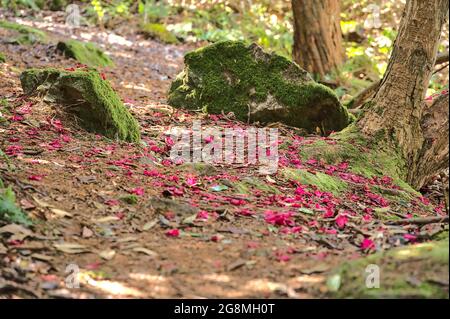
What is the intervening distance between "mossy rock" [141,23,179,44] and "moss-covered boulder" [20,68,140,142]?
24.9ft

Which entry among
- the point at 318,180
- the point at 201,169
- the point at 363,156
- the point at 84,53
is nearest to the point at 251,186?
the point at 201,169

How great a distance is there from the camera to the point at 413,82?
572 cm

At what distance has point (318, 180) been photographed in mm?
5133

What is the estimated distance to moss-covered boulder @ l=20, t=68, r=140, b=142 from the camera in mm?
5523

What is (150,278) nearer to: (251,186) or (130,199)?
(130,199)

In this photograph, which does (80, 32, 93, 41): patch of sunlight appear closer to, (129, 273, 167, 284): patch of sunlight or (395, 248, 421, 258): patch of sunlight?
(129, 273, 167, 284): patch of sunlight

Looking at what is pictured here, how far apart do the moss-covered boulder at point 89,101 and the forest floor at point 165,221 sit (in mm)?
145

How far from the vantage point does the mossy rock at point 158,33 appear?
13.2 m

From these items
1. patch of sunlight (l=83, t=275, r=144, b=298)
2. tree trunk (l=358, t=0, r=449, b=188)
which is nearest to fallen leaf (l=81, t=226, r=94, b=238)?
patch of sunlight (l=83, t=275, r=144, b=298)

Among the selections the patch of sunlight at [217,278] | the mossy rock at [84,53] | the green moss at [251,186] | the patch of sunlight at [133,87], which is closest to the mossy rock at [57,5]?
the mossy rock at [84,53]

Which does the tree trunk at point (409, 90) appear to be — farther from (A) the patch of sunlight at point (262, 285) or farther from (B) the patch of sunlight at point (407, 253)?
(A) the patch of sunlight at point (262, 285)

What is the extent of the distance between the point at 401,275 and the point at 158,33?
441 inches

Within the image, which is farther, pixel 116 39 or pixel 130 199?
pixel 116 39
